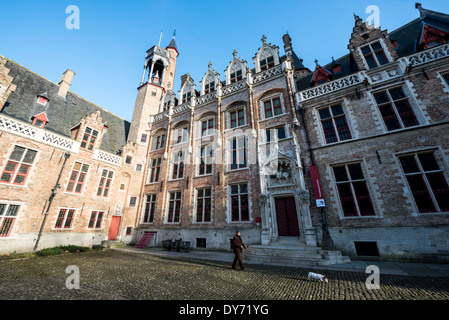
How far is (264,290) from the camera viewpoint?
18.1 feet

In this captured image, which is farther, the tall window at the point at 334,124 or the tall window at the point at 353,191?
the tall window at the point at 334,124

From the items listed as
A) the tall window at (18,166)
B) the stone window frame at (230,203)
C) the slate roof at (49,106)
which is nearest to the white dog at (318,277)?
the stone window frame at (230,203)

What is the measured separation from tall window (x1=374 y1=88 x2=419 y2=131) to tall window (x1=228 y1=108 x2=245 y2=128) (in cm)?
992

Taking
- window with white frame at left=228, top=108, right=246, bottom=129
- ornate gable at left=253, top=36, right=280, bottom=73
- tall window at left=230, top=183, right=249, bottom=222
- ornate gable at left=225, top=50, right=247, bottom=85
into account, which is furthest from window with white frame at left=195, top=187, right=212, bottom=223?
ornate gable at left=253, top=36, right=280, bottom=73

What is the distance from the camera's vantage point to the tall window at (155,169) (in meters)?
20.1

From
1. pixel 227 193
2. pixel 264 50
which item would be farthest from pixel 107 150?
pixel 264 50

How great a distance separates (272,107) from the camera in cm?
1560

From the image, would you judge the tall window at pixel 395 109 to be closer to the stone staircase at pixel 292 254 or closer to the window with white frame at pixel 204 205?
the stone staircase at pixel 292 254

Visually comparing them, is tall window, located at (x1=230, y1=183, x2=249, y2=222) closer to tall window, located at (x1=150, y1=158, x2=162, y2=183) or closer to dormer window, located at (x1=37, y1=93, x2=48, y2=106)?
tall window, located at (x1=150, y1=158, x2=162, y2=183)

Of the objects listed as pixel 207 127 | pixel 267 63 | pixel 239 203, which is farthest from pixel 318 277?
pixel 267 63

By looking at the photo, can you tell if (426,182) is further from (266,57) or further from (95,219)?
(95,219)

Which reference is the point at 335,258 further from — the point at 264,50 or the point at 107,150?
the point at 107,150

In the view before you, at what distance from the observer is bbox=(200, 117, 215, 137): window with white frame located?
18286 mm
